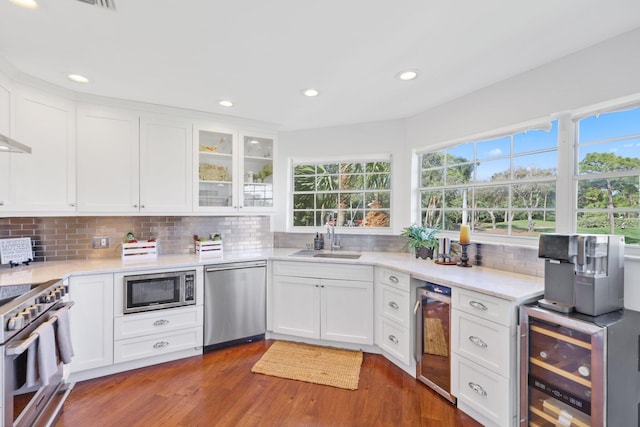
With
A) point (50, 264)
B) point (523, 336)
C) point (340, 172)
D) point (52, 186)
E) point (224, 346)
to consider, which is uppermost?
point (340, 172)

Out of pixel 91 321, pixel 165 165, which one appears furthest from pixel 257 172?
pixel 91 321

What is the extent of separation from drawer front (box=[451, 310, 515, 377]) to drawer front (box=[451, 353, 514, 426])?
5 cm

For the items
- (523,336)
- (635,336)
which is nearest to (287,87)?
(523,336)

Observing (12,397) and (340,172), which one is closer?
(12,397)

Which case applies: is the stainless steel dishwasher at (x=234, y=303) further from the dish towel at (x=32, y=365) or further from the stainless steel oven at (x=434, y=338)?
the stainless steel oven at (x=434, y=338)

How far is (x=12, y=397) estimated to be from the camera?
147cm

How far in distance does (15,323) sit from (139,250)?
4.59 feet

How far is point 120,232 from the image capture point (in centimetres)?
297

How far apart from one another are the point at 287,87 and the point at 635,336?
2758mm

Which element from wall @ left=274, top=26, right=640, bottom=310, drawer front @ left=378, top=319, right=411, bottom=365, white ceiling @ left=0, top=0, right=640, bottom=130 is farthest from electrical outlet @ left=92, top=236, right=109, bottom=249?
drawer front @ left=378, top=319, right=411, bottom=365

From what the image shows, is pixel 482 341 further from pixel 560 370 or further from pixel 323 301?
pixel 323 301

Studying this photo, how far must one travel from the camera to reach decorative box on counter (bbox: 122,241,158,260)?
2.77 metres

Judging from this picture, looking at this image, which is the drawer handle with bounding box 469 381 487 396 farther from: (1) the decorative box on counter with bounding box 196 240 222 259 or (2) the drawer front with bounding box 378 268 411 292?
(1) the decorative box on counter with bounding box 196 240 222 259

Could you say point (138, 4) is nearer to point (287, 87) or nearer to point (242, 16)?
point (242, 16)
